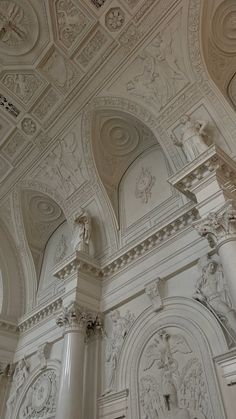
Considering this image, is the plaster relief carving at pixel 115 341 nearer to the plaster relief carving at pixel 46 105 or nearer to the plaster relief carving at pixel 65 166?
the plaster relief carving at pixel 65 166

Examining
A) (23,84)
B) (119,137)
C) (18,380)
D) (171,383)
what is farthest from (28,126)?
(171,383)

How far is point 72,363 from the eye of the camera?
7.12 meters

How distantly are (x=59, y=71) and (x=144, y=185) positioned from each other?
389cm

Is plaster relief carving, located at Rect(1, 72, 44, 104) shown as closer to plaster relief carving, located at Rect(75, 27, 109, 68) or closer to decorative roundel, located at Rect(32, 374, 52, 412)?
plaster relief carving, located at Rect(75, 27, 109, 68)

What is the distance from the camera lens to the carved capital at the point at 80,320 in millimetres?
7660

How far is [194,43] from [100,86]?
2.74m

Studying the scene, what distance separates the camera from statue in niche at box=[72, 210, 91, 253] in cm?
913

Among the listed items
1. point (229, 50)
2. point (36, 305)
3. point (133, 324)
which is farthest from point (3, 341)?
point (229, 50)

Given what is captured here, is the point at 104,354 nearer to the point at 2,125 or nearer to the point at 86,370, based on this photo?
the point at 86,370

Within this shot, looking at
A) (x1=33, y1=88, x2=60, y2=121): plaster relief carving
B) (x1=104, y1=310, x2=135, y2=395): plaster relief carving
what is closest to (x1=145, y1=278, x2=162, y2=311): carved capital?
(x1=104, y1=310, x2=135, y2=395): plaster relief carving

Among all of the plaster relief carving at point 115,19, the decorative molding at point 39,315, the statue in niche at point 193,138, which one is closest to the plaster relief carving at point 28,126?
the plaster relief carving at point 115,19

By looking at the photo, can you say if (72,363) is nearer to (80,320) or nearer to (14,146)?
(80,320)

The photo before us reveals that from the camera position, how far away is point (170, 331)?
6.48 m

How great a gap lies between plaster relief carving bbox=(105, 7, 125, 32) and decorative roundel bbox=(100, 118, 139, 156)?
2.35 meters
